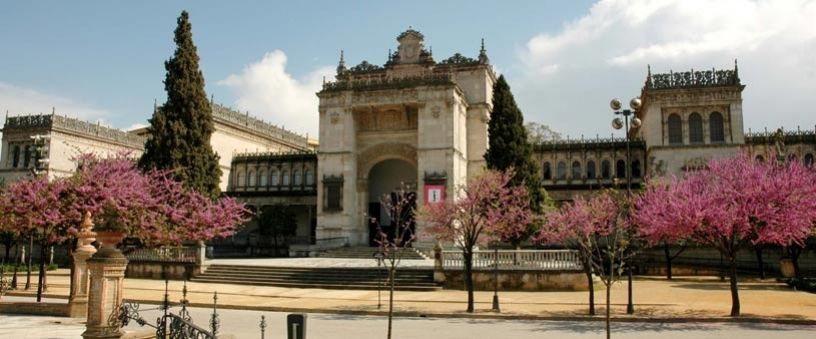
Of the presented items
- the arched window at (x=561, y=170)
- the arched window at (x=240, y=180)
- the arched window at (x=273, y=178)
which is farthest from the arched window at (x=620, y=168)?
the arched window at (x=240, y=180)

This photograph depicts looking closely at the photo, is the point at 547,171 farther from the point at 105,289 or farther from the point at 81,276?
the point at 105,289

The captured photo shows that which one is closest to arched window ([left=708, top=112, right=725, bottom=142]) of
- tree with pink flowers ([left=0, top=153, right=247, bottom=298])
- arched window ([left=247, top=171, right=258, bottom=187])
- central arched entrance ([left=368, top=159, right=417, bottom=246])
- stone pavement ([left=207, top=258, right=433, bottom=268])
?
central arched entrance ([left=368, top=159, right=417, bottom=246])

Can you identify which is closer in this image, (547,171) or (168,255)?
(168,255)

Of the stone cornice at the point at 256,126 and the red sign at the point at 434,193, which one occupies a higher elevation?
the stone cornice at the point at 256,126

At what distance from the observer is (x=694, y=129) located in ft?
158

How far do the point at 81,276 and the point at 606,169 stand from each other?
4322cm

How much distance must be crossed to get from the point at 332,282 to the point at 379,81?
19959 mm

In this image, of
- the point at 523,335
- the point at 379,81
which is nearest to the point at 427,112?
the point at 379,81

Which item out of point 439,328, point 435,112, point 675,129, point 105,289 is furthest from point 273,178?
point 105,289

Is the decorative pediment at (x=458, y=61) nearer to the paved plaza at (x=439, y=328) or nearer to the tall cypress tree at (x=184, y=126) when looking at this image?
the tall cypress tree at (x=184, y=126)

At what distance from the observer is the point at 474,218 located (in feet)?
85.1

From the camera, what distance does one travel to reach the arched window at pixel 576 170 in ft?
A: 175

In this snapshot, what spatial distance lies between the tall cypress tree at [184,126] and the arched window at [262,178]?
15.5 metres

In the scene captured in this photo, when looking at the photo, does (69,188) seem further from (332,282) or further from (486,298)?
(486,298)
